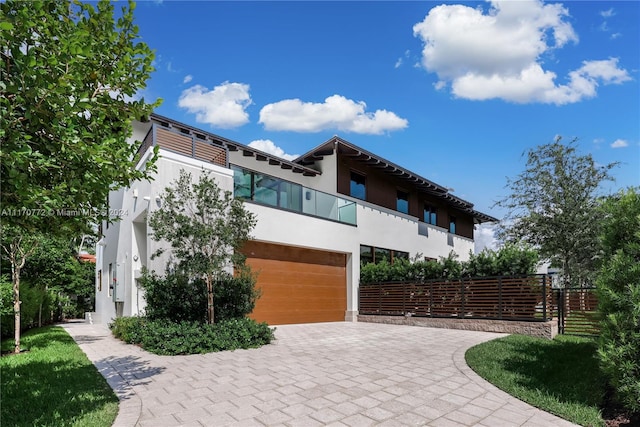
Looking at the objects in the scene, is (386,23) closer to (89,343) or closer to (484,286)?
(484,286)

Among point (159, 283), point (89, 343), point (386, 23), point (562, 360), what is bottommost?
point (89, 343)

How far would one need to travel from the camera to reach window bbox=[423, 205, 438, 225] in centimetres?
2166

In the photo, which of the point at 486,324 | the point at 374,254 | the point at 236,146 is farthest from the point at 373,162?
the point at 486,324

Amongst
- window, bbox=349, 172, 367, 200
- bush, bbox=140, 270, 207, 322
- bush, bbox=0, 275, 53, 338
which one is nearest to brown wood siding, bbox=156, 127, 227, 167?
bush, bbox=140, 270, 207, 322

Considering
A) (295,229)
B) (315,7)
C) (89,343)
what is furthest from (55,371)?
(315,7)

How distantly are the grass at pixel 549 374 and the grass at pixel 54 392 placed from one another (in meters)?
4.74

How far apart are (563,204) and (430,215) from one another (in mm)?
8258

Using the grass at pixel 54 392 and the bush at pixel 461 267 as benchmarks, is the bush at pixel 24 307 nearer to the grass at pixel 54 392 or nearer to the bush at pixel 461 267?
the grass at pixel 54 392

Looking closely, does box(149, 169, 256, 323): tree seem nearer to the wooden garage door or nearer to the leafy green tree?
the wooden garage door

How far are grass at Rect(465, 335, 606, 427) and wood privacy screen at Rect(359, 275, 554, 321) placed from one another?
6.00ft

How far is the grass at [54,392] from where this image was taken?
12.7ft

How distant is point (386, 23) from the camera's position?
34.0 ft

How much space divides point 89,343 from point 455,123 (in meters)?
12.6

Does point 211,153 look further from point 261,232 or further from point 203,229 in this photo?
point 203,229
